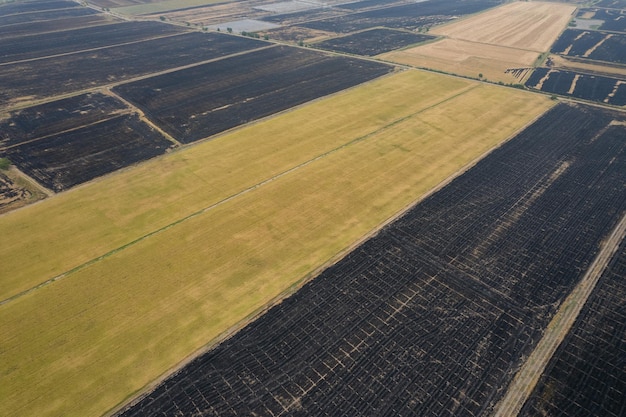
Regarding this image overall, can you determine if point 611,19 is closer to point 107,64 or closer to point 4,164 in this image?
point 107,64

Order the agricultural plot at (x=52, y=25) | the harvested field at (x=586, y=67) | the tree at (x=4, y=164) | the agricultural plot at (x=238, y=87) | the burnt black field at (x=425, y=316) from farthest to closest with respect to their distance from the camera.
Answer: the agricultural plot at (x=52, y=25)
the harvested field at (x=586, y=67)
the agricultural plot at (x=238, y=87)
the tree at (x=4, y=164)
the burnt black field at (x=425, y=316)

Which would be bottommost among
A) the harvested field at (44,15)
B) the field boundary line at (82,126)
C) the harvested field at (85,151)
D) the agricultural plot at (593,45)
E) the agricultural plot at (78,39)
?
the harvested field at (85,151)

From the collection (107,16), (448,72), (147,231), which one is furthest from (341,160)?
(107,16)

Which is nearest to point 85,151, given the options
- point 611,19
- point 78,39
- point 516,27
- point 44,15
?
point 78,39

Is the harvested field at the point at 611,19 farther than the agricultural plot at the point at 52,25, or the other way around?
the harvested field at the point at 611,19

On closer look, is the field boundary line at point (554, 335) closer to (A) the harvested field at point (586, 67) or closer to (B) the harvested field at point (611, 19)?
(A) the harvested field at point (586, 67)

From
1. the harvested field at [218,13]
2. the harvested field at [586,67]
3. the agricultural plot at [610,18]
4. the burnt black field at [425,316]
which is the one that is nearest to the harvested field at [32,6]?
the harvested field at [218,13]

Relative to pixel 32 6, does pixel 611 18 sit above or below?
below
